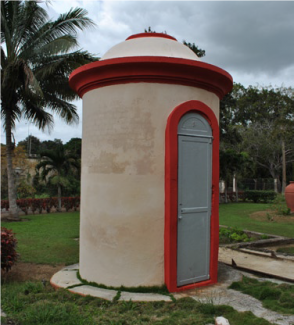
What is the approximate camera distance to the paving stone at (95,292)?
4405 millimetres

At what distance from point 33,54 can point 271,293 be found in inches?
513

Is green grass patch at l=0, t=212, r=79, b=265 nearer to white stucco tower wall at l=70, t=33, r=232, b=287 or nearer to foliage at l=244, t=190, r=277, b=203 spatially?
white stucco tower wall at l=70, t=33, r=232, b=287

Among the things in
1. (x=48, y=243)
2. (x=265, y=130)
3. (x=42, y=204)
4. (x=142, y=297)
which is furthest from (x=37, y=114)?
(x=265, y=130)

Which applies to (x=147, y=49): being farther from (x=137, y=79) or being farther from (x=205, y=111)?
(x=205, y=111)

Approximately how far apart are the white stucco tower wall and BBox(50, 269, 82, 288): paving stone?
1.06 ft

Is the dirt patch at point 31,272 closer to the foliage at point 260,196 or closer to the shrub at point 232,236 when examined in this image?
the shrub at point 232,236

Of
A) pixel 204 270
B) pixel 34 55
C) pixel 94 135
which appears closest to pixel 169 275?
pixel 204 270

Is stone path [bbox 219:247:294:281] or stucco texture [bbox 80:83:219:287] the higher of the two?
stucco texture [bbox 80:83:219:287]

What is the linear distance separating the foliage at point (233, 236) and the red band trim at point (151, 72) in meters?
6.11

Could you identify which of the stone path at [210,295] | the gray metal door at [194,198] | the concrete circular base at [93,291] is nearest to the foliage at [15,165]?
the concrete circular base at [93,291]

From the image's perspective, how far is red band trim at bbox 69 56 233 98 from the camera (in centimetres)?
462

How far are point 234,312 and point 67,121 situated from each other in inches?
551

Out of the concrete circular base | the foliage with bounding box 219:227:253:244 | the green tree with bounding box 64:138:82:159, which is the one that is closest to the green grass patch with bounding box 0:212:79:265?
the concrete circular base

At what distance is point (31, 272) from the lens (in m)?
6.39
